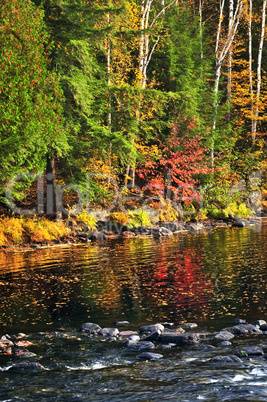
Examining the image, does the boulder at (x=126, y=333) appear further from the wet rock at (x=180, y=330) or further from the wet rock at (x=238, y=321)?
the wet rock at (x=238, y=321)

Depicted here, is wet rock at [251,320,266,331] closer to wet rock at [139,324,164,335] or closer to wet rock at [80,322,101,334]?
wet rock at [139,324,164,335]

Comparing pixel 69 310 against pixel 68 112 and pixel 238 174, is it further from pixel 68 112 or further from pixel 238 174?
pixel 238 174

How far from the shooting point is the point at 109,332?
7398mm

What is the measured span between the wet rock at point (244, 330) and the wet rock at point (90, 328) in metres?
2.01

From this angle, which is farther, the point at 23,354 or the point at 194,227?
the point at 194,227

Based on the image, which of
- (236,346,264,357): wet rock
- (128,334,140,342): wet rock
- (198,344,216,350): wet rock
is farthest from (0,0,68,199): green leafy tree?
(236,346,264,357): wet rock

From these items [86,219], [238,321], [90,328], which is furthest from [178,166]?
[90,328]

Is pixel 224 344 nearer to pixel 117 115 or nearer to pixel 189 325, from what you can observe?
pixel 189 325

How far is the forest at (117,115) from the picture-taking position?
1720 cm

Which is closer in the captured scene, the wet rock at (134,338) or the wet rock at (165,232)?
the wet rock at (134,338)

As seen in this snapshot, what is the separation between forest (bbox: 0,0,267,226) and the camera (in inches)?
677

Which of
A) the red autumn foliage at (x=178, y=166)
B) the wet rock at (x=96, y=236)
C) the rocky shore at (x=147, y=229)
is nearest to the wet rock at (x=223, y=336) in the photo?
the rocky shore at (x=147, y=229)

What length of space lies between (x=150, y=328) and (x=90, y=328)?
3.31ft

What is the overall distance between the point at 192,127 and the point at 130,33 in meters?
8.35
